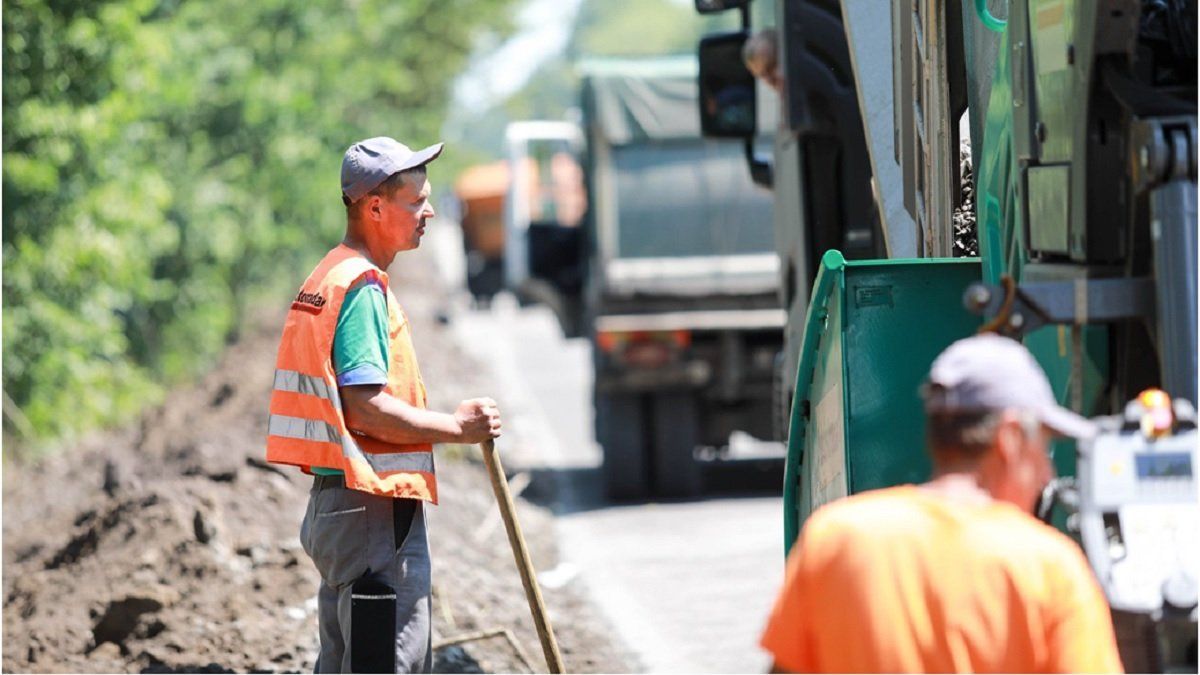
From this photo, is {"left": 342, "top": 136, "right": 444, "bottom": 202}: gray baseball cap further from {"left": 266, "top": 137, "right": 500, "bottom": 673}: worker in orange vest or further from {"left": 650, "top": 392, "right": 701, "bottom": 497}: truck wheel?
{"left": 650, "top": 392, "right": 701, "bottom": 497}: truck wheel

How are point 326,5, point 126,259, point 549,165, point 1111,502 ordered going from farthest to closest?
point 326,5 → point 549,165 → point 126,259 → point 1111,502

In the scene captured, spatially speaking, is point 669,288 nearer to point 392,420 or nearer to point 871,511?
point 392,420

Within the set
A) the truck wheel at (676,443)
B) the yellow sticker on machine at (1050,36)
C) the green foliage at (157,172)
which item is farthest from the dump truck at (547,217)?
the yellow sticker on machine at (1050,36)

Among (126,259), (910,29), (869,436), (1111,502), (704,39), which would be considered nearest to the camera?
(1111,502)

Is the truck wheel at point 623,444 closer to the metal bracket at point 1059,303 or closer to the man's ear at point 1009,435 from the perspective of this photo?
the metal bracket at point 1059,303

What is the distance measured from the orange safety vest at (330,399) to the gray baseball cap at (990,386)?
2.12m

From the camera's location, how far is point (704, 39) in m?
9.51

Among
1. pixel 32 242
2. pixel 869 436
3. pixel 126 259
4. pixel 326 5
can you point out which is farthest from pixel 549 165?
pixel 869 436

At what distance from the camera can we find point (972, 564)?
9.86 feet

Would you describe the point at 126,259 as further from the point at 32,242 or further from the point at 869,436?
the point at 869,436

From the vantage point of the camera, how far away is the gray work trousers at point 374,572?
493cm

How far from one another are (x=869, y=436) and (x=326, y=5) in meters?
21.2

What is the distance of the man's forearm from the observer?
486 cm

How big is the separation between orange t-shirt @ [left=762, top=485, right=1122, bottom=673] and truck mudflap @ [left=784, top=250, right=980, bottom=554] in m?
1.65
